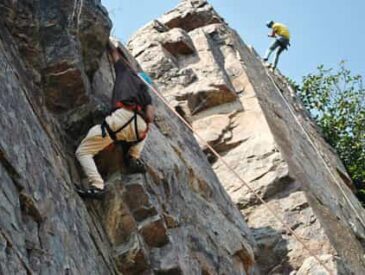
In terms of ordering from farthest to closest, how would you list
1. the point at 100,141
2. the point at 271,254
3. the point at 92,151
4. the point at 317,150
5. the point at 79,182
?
the point at 317,150 < the point at 271,254 < the point at 100,141 < the point at 92,151 < the point at 79,182

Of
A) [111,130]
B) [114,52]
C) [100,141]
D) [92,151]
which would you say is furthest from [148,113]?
[114,52]

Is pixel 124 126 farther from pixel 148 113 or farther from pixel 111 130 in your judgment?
pixel 148 113

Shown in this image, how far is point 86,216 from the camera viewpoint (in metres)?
7.54

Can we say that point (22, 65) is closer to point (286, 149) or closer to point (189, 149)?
point (189, 149)

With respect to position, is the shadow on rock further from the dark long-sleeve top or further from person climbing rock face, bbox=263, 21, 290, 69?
person climbing rock face, bbox=263, 21, 290, 69

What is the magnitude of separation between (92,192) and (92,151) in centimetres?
62

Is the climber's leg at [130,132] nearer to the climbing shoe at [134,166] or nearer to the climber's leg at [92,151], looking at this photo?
the climbing shoe at [134,166]

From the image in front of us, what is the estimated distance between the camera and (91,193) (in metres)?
7.80

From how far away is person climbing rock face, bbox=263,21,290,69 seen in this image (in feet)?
69.6

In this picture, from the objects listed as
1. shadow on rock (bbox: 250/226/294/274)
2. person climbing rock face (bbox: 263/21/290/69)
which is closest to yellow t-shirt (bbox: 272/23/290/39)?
person climbing rock face (bbox: 263/21/290/69)

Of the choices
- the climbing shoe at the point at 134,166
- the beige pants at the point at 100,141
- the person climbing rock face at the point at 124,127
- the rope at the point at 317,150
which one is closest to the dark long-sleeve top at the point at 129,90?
the person climbing rock face at the point at 124,127

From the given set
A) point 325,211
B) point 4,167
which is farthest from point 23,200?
point 325,211

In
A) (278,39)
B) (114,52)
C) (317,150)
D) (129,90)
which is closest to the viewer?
(129,90)

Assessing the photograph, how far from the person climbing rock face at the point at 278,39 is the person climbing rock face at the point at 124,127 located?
12597 mm
